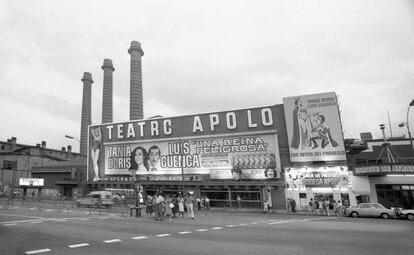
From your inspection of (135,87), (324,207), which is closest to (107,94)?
(135,87)

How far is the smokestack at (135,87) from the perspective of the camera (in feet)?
247

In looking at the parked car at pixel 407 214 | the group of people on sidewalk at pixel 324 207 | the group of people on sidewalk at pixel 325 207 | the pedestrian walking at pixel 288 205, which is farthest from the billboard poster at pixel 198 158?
the parked car at pixel 407 214

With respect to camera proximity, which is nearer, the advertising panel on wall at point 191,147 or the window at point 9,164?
the advertising panel on wall at point 191,147

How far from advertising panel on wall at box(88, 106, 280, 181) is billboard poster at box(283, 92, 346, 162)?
2673 millimetres

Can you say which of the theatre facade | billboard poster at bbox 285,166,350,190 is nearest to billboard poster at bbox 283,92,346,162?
the theatre facade

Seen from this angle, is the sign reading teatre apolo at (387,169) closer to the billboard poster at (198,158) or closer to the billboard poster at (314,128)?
the billboard poster at (314,128)

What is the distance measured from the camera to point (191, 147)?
44.1m

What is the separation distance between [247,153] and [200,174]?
24.6 ft

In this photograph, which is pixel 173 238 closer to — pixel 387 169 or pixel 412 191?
pixel 387 169

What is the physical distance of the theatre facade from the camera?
1434 inches

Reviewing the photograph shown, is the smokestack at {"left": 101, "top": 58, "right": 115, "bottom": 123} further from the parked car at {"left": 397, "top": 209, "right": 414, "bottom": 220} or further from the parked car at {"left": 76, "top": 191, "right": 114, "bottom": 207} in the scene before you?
the parked car at {"left": 397, "top": 209, "right": 414, "bottom": 220}

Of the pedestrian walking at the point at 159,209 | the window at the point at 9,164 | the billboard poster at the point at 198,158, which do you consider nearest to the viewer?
the pedestrian walking at the point at 159,209

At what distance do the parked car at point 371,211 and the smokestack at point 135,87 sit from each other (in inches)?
2266

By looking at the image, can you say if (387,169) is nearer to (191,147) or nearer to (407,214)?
(407,214)
